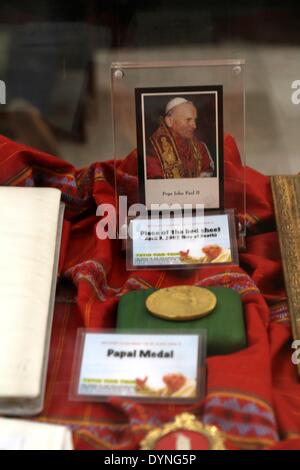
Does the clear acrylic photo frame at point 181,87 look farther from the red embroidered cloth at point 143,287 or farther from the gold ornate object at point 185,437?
the gold ornate object at point 185,437

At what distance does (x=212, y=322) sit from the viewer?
963mm

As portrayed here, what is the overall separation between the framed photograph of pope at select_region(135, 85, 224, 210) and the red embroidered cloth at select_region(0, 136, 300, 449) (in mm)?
34

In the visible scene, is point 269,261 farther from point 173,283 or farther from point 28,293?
point 28,293

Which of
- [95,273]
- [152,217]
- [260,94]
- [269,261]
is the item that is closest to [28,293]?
[95,273]

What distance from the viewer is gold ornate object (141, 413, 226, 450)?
0.82 m

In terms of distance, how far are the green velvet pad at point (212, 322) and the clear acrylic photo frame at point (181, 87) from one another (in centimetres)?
17

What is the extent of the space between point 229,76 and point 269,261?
275 millimetres

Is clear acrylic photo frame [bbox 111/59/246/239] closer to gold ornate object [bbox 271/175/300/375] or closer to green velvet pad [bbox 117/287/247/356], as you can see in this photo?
gold ornate object [bbox 271/175/300/375]

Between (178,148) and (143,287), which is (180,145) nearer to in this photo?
(178,148)

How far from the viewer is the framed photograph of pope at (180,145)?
3.68 feet

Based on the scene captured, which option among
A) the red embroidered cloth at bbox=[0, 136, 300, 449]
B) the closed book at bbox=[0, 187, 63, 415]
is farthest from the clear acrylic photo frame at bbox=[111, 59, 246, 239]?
the closed book at bbox=[0, 187, 63, 415]

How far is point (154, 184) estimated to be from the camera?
1160mm

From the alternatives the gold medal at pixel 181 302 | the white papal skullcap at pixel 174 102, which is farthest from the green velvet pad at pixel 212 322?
the white papal skullcap at pixel 174 102

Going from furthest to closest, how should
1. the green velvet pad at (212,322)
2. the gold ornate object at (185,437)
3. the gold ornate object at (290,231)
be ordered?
1. the gold ornate object at (290,231)
2. the green velvet pad at (212,322)
3. the gold ornate object at (185,437)
